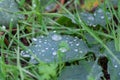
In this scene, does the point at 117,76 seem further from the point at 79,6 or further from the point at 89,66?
the point at 79,6

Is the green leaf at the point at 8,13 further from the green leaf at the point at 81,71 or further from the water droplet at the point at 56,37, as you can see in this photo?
the green leaf at the point at 81,71

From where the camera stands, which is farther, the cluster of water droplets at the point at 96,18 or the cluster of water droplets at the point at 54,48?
the cluster of water droplets at the point at 96,18

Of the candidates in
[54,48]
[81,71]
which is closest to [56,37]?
[54,48]

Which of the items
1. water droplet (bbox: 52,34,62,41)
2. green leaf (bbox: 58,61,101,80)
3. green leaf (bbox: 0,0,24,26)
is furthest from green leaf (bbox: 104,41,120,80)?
green leaf (bbox: 0,0,24,26)

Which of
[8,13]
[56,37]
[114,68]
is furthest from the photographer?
[8,13]

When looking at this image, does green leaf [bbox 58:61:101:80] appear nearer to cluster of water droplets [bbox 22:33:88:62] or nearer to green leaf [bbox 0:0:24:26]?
cluster of water droplets [bbox 22:33:88:62]

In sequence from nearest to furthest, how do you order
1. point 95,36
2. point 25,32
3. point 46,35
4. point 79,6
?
1. point 95,36
2. point 46,35
3. point 25,32
4. point 79,6

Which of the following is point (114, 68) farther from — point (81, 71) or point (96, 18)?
point (96, 18)

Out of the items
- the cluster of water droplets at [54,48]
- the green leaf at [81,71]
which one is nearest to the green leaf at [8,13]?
the cluster of water droplets at [54,48]

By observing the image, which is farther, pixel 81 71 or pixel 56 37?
pixel 56 37

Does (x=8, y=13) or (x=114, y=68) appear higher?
(x=8, y=13)

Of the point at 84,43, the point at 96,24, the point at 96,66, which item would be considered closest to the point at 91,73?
the point at 96,66
